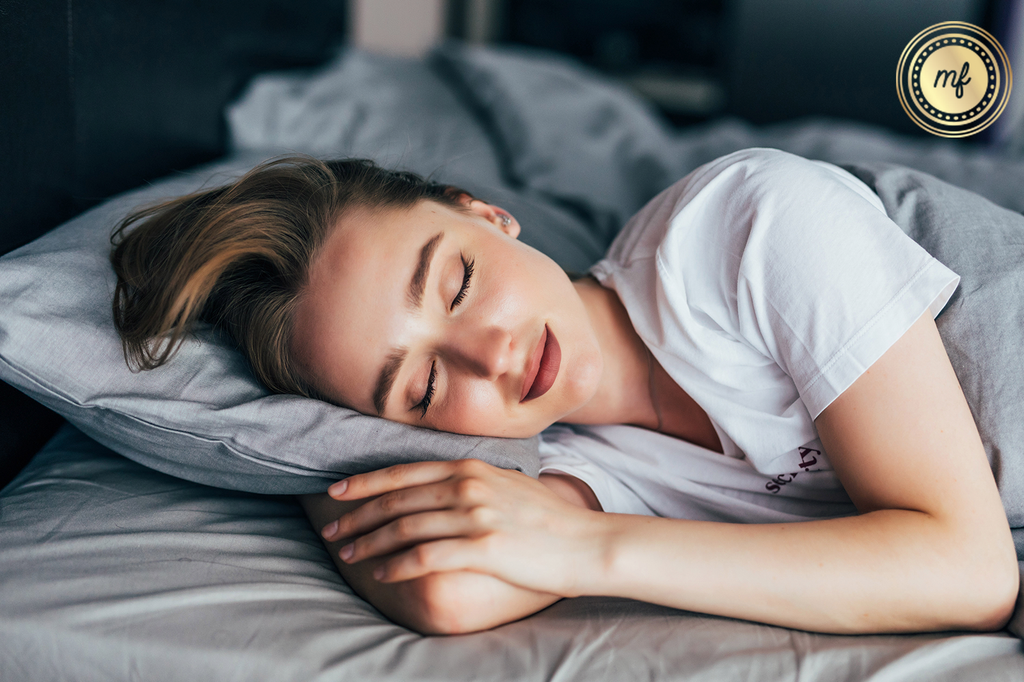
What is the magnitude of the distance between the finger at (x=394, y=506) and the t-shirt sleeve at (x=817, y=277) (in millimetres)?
397

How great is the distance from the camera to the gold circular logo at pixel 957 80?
0.96m

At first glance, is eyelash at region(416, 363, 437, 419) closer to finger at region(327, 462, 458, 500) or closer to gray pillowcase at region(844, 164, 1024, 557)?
finger at region(327, 462, 458, 500)

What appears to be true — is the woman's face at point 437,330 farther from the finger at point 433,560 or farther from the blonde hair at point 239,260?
the finger at point 433,560

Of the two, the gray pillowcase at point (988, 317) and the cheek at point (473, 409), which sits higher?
the gray pillowcase at point (988, 317)

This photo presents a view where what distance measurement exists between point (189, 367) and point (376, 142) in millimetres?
902

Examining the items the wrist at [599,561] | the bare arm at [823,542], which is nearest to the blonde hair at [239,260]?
the bare arm at [823,542]

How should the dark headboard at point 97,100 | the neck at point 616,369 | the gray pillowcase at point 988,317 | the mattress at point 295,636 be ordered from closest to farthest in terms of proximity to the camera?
the mattress at point 295,636 → the gray pillowcase at point 988,317 → the dark headboard at point 97,100 → the neck at point 616,369

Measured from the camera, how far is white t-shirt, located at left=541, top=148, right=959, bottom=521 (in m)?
0.73

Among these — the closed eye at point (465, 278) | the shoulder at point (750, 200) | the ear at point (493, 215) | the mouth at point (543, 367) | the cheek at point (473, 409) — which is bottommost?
the cheek at point (473, 409)

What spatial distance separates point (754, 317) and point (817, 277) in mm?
90

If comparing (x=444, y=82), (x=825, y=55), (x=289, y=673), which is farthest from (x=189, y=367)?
(x=825, y=55)

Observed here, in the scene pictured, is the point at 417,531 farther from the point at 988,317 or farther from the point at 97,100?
the point at 97,100

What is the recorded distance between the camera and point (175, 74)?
4.30 feet

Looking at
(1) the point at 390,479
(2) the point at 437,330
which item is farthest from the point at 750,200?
(1) the point at 390,479
